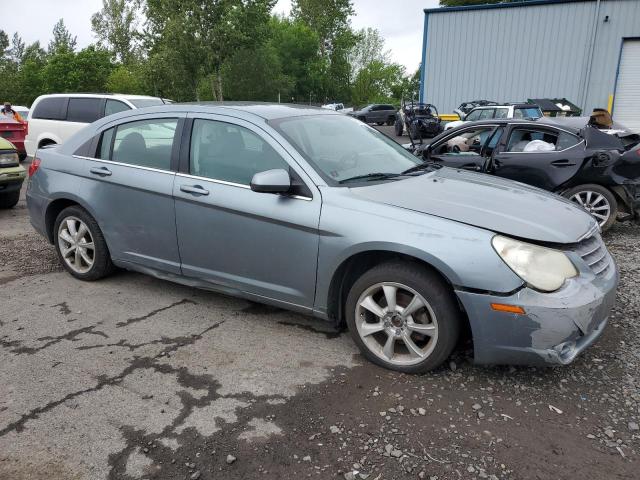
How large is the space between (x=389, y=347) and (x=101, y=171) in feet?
9.27

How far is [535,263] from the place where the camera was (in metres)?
2.85

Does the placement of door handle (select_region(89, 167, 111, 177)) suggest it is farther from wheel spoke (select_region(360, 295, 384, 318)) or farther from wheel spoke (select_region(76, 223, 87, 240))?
wheel spoke (select_region(360, 295, 384, 318))

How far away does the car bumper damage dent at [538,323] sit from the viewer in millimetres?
2777

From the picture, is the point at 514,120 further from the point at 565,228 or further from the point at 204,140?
the point at 204,140

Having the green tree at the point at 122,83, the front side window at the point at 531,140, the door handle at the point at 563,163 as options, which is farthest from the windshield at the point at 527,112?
the green tree at the point at 122,83

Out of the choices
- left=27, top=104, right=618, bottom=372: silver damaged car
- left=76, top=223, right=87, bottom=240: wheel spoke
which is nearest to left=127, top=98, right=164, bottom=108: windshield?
left=27, top=104, right=618, bottom=372: silver damaged car

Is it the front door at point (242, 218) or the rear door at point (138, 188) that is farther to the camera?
the rear door at point (138, 188)

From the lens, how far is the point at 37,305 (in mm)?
4305

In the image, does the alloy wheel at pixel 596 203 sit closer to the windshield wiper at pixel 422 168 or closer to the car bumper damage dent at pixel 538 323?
the windshield wiper at pixel 422 168

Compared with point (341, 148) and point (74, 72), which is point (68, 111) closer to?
point (341, 148)

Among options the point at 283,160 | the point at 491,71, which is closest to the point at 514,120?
the point at 283,160

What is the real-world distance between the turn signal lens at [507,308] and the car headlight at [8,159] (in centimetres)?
727

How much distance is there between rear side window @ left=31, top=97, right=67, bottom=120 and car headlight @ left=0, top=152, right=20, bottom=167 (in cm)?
363

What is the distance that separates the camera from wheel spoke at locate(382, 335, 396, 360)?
3.21 metres
